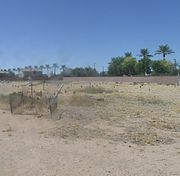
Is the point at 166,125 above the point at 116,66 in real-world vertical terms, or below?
below

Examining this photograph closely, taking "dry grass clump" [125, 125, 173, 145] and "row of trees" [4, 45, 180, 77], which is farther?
"row of trees" [4, 45, 180, 77]

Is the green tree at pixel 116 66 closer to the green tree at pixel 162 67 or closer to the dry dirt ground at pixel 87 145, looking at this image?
the green tree at pixel 162 67

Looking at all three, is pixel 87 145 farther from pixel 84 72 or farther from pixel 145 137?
pixel 84 72

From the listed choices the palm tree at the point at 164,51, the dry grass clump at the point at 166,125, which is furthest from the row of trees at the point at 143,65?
the dry grass clump at the point at 166,125

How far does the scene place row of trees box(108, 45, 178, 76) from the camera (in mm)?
118250

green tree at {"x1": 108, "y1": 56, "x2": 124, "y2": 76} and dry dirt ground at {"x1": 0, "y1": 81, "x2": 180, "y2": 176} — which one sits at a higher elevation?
green tree at {"x1": 108, "y1": 56, "x2": 124, "y2": 76}

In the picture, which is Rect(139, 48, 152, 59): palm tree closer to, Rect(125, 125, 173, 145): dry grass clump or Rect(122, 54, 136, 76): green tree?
Rect(122, 54, 136, 76): green tree

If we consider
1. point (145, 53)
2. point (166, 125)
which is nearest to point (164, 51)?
point (145, 53)

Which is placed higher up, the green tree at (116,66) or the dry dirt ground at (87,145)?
the green tree at (116,66)

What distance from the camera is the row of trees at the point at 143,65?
118250mm

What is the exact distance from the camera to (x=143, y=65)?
12325 centimetres

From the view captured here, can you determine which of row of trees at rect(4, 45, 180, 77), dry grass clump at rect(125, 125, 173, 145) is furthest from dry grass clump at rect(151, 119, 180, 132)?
row of trees at rect(4, 45, 180, 77)

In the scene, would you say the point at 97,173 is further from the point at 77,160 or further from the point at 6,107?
the point at 6,107

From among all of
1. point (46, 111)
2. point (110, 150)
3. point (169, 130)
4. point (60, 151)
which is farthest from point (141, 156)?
point (46, 111)
